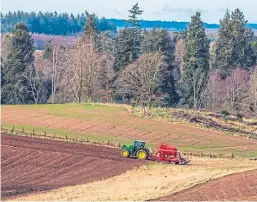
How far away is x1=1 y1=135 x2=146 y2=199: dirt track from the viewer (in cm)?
3509

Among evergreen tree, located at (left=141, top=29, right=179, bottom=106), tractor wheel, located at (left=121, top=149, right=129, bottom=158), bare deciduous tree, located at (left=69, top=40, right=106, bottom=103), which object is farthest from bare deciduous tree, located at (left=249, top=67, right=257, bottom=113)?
tractor wheel, located at (left=121, top=149, right=129, bottom=158)

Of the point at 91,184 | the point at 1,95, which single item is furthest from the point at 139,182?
the point at 1,95

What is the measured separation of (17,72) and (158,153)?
54.1m

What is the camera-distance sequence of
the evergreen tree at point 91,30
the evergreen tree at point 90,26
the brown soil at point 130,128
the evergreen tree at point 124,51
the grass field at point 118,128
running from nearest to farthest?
the grass field at point 118,128, the brown soil at point 130,128, the evergreen tree at point 124,51, the evergreen tree at point 91,30, the evergreen tree at point 90,26

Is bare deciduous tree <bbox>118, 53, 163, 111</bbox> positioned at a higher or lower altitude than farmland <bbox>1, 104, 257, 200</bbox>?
higher

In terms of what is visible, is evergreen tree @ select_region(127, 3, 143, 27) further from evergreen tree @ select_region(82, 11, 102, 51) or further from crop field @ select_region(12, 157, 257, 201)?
crop field @ select_region(12, 157, 257, 201)

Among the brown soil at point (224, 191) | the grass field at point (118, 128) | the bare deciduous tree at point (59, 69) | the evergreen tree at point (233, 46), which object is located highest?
the evergreen tree at point (233, 46)

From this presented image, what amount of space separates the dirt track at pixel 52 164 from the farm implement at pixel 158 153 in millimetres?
998

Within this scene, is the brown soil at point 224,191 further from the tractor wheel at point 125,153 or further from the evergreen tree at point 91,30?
the evergreen tree at point 91,30

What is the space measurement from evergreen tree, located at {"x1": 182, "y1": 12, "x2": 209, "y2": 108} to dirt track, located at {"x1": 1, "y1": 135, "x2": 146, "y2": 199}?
45765mm

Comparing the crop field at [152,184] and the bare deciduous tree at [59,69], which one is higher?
the bare deciduous tree at [59,69]

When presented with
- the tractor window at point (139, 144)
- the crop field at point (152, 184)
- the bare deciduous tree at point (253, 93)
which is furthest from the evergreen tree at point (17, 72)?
the crop field at point (152, 184)

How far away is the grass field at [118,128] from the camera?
177 feet

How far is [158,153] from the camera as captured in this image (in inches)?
1690
